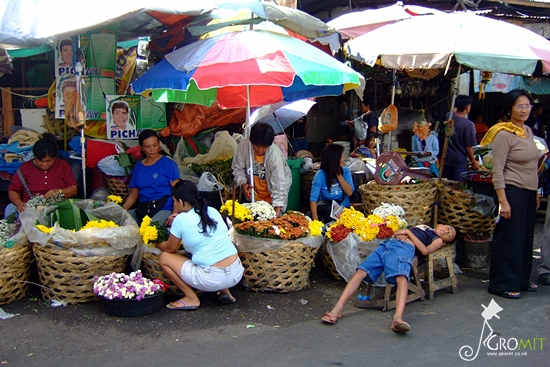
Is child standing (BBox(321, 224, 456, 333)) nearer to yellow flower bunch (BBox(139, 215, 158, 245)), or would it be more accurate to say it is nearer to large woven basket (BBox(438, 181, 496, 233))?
large woven basket (BBox(438, 181, 496, 233))

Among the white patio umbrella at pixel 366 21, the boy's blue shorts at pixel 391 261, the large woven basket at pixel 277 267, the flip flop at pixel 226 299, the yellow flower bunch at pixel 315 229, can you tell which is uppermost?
the white patio umbrella at pixel 366 21

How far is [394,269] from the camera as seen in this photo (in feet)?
14.6

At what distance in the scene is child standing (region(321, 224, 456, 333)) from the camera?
14.1 feet

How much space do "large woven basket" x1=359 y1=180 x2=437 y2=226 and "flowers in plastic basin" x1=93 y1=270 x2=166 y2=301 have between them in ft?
8.75

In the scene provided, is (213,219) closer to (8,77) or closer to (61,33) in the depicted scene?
(61,33)

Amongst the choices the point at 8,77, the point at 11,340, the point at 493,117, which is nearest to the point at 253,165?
the point at 11,340

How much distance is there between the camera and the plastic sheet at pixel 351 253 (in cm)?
519

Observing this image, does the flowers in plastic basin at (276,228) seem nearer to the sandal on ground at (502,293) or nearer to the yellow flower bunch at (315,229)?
the yellow flower bunch at (315,229)

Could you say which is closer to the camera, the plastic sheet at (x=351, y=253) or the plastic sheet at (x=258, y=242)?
the plastic sheet at (x=258, y=242)

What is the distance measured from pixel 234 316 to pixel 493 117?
381 inches

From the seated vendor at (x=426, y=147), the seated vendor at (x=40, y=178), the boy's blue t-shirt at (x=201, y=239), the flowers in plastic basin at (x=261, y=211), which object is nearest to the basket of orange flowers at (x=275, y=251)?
the flowers in plastic basin at (x=261, y=211)

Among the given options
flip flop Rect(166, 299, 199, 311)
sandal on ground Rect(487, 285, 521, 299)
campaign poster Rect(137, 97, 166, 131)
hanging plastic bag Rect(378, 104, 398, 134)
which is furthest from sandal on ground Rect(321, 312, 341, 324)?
campaign poster Rect(137, 97, 166, 131)

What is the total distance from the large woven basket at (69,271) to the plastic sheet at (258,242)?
111cm

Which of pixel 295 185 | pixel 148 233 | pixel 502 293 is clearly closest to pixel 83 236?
pixel 148 233
